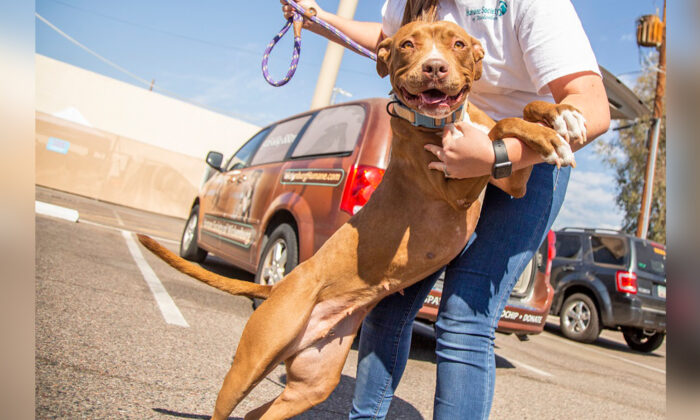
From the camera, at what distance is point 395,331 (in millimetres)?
1866

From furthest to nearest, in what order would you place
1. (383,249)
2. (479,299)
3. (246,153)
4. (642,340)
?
(642,340) → (246,153) → (383,249) → (479,299)

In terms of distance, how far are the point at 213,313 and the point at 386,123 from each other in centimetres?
210

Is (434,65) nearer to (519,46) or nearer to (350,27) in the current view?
(519,46)

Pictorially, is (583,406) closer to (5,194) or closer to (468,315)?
(468,315)

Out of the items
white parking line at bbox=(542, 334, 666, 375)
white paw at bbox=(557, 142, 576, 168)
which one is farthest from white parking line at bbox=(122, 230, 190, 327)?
white parking line at bbox=(542, 334, 666, 375)

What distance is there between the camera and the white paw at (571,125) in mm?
1334

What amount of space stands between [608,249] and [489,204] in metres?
7.18

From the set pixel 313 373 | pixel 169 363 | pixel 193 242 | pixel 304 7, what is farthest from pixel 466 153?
pixel 193 242

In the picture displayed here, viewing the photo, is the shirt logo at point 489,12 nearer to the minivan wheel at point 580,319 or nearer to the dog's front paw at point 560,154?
the dog's front paw at point 560,154

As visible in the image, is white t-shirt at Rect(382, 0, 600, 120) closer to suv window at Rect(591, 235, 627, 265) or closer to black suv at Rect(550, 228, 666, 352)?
black suv at Rect(550, 228, 666, 352)

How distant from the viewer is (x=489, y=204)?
172cm

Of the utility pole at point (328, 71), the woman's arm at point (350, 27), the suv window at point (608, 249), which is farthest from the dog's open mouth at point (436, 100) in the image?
the utility pole at point (328, 71)

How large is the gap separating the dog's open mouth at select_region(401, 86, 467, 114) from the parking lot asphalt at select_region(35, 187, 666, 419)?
1.03 m

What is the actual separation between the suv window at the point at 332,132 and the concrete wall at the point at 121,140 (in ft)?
27.6
